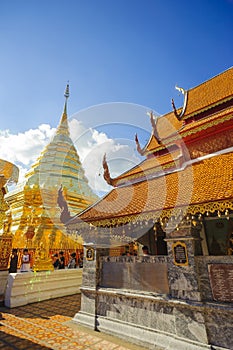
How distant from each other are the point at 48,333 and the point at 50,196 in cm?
1439

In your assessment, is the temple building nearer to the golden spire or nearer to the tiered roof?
the tiered roof

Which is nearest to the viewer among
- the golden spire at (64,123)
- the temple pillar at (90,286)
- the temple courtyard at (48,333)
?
the temple courtyard at (48,333)

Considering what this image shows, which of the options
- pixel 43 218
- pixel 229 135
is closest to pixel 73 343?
pixel 229 135

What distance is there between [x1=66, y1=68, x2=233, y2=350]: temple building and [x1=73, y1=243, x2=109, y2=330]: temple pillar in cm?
3

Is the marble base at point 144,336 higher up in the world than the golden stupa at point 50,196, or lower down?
lower down

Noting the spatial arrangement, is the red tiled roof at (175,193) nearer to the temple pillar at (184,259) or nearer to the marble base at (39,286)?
the temple pillar at (184,259)

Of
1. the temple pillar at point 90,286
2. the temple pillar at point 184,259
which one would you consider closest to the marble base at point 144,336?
the temple pillar at point 90,286

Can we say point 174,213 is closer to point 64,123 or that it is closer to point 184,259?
point 184,259

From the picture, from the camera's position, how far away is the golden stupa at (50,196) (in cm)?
1617

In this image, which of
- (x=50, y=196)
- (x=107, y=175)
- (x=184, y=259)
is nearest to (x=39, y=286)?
(x=107, y=175)

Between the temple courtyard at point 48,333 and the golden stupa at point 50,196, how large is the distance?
6303 millimetres

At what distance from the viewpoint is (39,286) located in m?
8.87

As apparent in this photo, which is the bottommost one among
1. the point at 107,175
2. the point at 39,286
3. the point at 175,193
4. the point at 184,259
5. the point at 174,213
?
the point at 39,286

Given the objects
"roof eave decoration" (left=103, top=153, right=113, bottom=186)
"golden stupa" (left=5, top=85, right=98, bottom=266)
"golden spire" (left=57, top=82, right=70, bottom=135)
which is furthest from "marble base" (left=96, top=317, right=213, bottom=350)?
"golden spire" (left=57, top=82, right=70, bottom=135)
